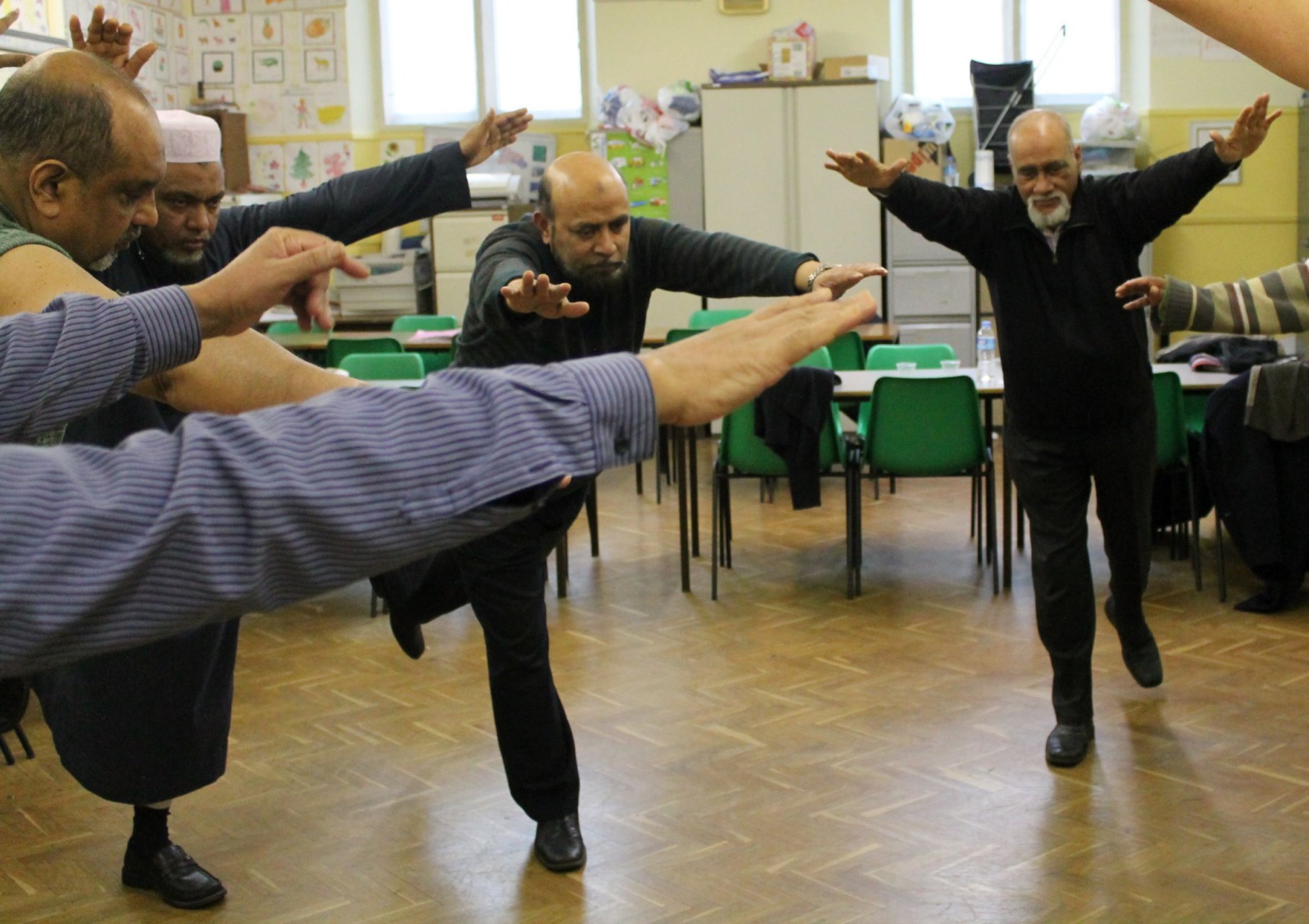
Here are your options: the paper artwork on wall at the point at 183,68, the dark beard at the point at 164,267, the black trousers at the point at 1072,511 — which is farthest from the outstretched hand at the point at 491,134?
the paper artwork on wall at the point at 183,68

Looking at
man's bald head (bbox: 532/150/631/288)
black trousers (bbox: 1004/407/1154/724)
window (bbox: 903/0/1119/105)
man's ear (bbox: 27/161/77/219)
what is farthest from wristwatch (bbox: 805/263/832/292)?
window (bbox: 903/0/1119/105)

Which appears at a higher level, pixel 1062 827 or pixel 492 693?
pixel 492 693

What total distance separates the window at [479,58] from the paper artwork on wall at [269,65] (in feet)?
2.61

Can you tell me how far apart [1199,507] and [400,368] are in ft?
12.2

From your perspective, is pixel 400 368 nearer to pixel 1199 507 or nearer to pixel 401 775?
pixel 401 775

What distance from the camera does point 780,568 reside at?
605 cm

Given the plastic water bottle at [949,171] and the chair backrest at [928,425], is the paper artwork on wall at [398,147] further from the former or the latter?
the chair backrest at [928,425]

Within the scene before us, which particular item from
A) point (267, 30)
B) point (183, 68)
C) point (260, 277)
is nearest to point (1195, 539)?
point (260, 277)

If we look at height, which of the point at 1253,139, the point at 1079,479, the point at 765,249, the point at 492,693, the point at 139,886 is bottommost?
the point at 139,886

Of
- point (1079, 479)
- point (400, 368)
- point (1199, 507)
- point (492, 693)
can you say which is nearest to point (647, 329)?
point (400, 368)

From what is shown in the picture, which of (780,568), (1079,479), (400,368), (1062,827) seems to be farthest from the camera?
(400,368)

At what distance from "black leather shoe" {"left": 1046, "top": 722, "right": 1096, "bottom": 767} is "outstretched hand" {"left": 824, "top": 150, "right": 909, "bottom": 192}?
61.3 inches

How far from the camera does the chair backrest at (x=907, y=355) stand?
6902mm

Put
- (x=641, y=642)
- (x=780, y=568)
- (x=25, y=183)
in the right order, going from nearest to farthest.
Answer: (x=25, y=183)
(x=641, y=642)
(x=780, y=568)
